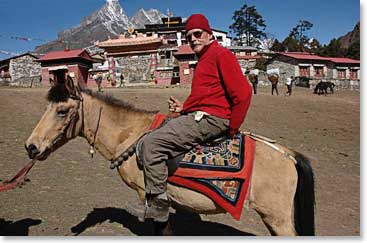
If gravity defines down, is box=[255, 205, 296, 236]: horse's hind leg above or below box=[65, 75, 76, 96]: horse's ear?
below

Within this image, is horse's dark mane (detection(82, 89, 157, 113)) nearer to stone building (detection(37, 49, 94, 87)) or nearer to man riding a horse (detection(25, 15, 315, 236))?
man riding a horse (detection(25, 15, 315, 236))

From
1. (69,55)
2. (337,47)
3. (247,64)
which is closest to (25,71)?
(69,55)

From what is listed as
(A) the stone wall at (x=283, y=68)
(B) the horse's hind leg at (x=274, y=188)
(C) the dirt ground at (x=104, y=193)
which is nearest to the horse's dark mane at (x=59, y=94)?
(C) the dirt ground at (x=104, y=193)

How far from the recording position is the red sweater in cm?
178

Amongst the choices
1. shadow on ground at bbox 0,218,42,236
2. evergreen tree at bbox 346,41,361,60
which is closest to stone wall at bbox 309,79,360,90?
evergreen tree at bbox 346,41,361,60

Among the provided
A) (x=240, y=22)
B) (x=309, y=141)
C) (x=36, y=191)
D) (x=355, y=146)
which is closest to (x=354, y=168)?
(x=355, y=146)

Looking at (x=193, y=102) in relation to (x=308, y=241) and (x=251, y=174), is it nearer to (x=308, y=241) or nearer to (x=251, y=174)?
(x=251, y=174)

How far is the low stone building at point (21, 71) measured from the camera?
13.0m

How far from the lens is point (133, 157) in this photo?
2025mm

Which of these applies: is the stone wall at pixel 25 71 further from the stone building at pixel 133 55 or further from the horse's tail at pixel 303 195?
the horse's tail at pixel 303 195

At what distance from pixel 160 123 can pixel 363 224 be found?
1.62 meters

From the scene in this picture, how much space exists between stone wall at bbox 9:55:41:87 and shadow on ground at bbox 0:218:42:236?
1099 centimetres

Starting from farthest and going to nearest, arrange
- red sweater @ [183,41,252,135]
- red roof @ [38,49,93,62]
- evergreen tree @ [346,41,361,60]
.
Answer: red roof @ [38,49,93,62], evergreen tree @ [346,41,361,60], red sweater @ [183,41,252,135]

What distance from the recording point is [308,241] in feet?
6.86
